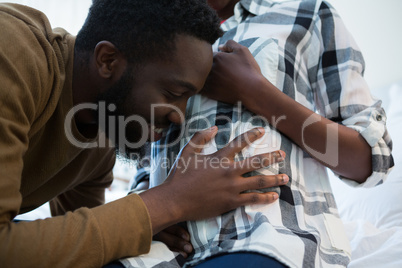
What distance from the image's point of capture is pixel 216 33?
81cm

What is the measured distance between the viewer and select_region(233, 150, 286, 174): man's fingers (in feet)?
2.29

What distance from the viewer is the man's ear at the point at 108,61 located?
0.77 m

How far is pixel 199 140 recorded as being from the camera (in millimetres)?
739

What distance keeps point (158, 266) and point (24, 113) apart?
1.13ft

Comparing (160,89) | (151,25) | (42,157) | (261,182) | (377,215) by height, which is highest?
(151,25)

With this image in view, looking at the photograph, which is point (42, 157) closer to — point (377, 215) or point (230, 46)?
point (230, 46)

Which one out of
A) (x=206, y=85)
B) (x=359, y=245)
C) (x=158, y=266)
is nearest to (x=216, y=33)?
(x=206, y=85)

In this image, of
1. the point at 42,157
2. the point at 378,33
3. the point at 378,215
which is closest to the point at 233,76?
Answer: the point at 42,157

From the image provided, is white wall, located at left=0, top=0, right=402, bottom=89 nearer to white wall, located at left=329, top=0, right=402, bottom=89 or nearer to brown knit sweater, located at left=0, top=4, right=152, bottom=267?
white wall, located at left=329, top=0, right=402, bottom=89

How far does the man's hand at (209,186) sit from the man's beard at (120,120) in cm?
18

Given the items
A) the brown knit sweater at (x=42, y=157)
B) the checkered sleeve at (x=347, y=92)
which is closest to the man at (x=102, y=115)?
the brown knit sweater at (x=42, y=157)

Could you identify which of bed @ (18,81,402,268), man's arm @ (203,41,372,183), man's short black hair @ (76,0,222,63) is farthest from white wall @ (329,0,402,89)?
man's short black hair @ (76,0,222,63)

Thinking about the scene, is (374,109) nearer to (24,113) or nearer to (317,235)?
(317,235)

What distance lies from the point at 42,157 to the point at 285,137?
0.55 meters
